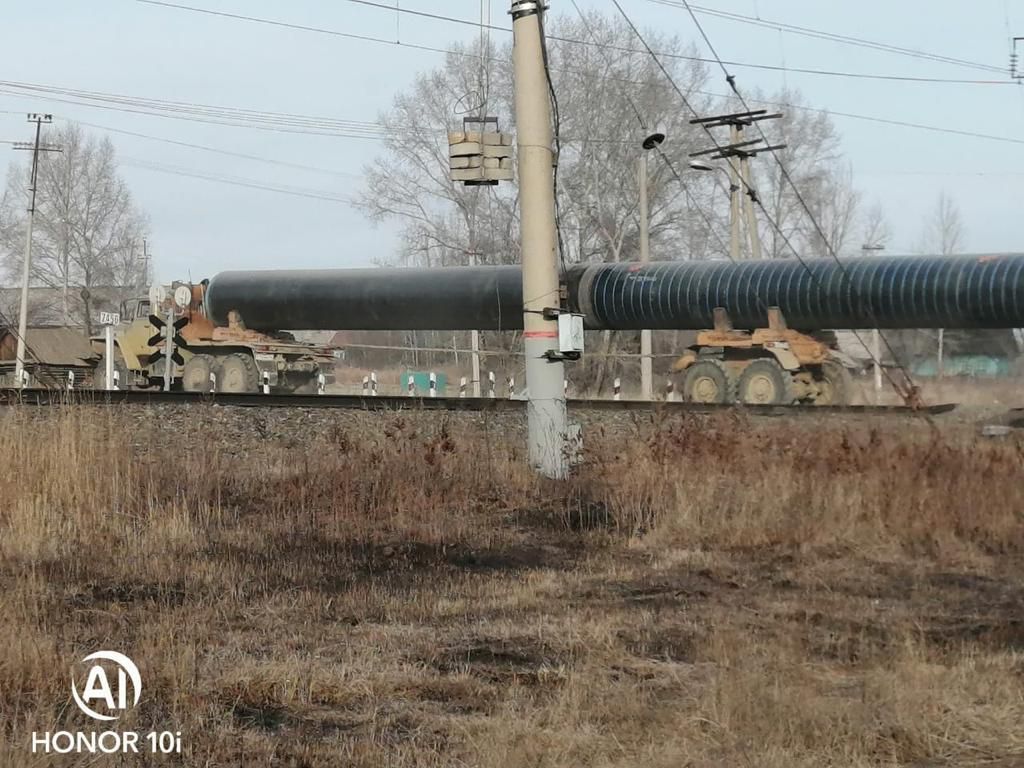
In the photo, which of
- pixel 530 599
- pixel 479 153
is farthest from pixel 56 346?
pixel 530 599

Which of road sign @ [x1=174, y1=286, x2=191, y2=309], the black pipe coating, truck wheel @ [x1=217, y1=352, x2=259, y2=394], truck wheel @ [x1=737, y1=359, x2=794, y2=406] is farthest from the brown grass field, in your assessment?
road sign @ [x1=174, y1=286, x2=191, y2=309]

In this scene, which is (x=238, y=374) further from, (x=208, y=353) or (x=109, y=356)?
(x=109, y=356)

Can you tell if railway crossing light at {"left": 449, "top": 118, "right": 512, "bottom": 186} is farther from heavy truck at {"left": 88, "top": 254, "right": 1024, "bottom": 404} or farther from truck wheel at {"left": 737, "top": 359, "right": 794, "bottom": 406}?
truck wheel at {"left": 737, "top": 359, "right": 794, "bottom": 406}

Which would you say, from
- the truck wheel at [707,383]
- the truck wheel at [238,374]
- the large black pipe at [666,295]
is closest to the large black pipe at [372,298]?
the large black pipe at [666,295]

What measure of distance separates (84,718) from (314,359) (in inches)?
885

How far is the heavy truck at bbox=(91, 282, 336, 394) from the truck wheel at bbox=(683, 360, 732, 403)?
30.7 feet

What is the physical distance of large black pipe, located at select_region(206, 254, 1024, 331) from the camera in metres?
18.6

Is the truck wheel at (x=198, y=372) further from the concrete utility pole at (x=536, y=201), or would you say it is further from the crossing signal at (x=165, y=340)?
the concrete utility pole at (x=536, y=201)

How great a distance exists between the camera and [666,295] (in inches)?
824

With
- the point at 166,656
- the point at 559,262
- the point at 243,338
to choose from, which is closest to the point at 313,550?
the point at 166,656

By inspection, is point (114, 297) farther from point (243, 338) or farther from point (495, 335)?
point (243, 338)

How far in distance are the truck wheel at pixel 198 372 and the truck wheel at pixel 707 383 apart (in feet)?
35.0

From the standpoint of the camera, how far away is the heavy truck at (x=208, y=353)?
25.1 metres

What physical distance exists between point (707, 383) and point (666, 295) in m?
1.74
